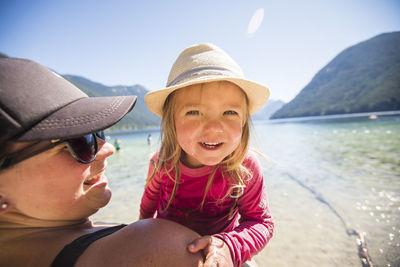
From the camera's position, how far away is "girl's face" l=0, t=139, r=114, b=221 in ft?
3.42

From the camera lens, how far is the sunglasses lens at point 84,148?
1.28 meters

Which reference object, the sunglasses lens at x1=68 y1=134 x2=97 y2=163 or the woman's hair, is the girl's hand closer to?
the woman's hair

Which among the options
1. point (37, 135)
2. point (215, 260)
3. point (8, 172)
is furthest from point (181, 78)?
point (215, 260)

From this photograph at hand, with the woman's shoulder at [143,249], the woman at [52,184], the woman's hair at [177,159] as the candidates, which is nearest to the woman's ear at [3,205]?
the woman at [52,184]

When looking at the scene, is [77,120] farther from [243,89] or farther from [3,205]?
[243,89]

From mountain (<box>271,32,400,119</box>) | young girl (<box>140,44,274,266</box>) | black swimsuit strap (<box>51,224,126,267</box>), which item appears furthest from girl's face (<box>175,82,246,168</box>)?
mountain (<box>271,32,400,119</box>)

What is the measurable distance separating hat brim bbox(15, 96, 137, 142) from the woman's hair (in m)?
0.95

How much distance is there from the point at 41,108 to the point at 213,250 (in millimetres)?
1405

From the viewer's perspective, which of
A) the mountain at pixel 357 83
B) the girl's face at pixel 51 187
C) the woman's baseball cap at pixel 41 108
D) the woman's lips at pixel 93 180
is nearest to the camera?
the woman's baseball cap at pixel 41 108

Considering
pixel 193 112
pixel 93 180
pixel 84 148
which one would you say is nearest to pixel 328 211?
pixel 193 112

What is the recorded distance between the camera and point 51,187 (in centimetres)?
116

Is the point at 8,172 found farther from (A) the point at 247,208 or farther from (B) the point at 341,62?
(B) the point at 341,62

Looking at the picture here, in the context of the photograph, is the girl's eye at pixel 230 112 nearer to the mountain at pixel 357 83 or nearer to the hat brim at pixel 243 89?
the hat brim at pixel 243 89

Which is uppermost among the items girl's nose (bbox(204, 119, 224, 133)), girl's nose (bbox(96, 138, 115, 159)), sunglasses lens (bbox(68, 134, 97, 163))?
girl's nose (bbox(204, 119, 224, 133))
